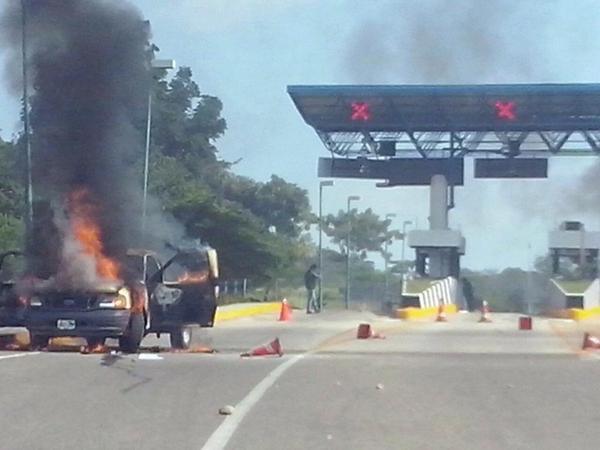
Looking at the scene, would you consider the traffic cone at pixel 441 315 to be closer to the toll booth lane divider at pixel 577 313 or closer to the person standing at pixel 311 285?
the toll booth lane divider at pixel 577 313

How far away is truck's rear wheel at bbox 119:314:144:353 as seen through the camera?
75.3 ft

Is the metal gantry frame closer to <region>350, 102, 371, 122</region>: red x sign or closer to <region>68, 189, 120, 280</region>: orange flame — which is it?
<region>350, 102, 371, 122</region>: red x sign

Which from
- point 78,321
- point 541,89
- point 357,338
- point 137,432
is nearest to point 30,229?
point 78,321

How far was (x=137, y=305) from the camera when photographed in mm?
23125

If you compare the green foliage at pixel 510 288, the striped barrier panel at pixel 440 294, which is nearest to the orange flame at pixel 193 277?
the striped barrier panel at pixel 440 294

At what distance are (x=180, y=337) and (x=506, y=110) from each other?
38.1 m

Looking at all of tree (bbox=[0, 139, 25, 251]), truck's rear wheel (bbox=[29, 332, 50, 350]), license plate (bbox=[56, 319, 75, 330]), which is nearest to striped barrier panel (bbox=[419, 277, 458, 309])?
tree (bbox=[0, 139, 25, 251])

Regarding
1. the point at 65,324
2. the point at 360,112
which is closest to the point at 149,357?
the point at 65,324

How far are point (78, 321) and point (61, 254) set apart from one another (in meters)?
1.86

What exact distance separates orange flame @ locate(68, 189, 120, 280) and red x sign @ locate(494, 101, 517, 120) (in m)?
38.3

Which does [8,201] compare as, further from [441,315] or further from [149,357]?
[149,357]

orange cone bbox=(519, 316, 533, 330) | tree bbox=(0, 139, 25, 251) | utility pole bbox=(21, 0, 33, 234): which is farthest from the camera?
tree bbox=(0, 139, 25, 251)

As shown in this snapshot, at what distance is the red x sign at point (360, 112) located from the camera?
2479 inches

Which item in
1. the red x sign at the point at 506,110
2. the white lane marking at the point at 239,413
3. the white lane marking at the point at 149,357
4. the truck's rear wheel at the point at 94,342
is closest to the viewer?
the white lane marking at the point at 239,413
